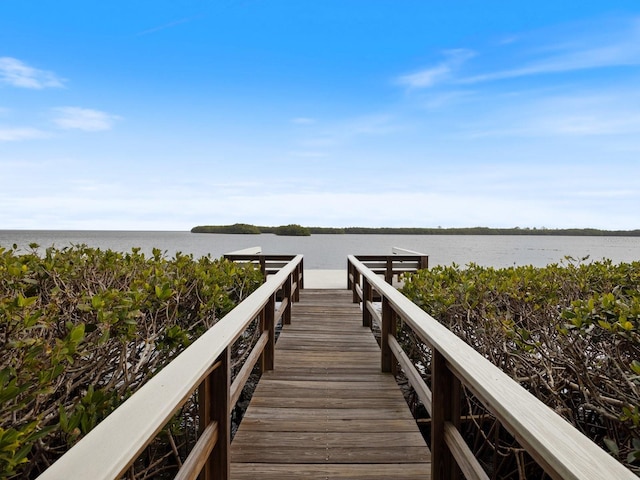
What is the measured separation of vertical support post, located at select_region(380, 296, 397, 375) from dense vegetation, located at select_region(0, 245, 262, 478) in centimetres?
135

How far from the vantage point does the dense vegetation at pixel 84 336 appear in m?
A: 1.37

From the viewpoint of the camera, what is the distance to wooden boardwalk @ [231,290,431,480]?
1986mm

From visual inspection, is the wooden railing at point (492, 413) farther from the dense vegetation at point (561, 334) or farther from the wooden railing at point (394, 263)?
the wooden railing at point (394, 263)

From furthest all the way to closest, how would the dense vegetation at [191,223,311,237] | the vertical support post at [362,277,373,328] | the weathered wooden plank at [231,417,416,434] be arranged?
the dense vegetation at [191,223,311,237]
the vertical support post at [362,277,373,328]
the weathered wooden plank at [231,417,416,434]

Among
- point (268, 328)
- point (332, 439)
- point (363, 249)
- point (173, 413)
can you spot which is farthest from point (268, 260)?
point (363, 249)

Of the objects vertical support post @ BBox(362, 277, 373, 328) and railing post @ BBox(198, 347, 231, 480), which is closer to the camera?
railing post @ BBox(198, 347, 231, 480)

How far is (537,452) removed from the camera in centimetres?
80

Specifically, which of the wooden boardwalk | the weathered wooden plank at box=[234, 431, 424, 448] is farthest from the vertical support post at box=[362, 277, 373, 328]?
the weathered wooden plank at box=[234, 431, 424, 448]

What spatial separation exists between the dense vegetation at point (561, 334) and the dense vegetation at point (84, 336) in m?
1.88

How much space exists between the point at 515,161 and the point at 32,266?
2405 cm

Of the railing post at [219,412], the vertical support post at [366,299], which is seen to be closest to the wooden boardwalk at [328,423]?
the railing post at [219,412]

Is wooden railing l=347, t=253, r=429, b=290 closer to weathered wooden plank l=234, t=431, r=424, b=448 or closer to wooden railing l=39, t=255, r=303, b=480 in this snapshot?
weathered wooden plank l=234, t=431, r=424, b=448

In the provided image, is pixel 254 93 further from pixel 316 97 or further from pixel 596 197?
pixel 596 197

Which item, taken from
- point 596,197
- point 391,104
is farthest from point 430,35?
point 596,197
